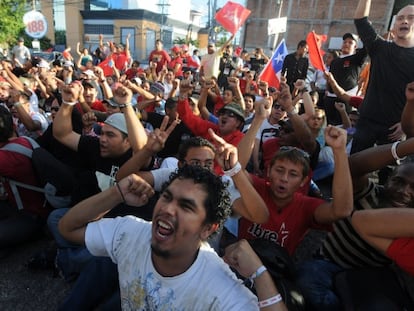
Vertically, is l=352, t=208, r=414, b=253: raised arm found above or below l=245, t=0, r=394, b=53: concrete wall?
below

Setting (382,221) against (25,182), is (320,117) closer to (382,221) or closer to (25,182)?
(382,221)

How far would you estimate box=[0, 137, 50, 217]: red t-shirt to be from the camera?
257cm

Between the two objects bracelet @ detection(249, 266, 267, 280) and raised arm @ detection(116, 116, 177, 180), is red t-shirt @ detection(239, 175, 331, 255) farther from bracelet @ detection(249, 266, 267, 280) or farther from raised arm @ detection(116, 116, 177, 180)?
raised arm @ detection(116, 116, 177, 180)

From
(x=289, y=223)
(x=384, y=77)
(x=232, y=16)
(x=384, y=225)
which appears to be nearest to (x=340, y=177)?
(x=384, y=225)

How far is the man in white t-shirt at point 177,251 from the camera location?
4.75 feet

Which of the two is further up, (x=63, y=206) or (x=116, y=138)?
(x=116, y=138)

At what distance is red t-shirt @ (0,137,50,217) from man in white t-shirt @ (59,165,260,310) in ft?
4.27

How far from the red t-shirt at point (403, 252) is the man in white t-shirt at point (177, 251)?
706mm

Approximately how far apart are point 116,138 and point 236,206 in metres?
1.20

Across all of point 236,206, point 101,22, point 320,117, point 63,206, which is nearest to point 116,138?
point 63,206

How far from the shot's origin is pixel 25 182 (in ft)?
8.91

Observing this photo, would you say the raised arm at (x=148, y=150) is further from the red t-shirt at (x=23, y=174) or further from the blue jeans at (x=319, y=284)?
the blue jeans at (x=319, y=284)

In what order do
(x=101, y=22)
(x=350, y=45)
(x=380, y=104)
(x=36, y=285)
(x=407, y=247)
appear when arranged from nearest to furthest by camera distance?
(x=407, y=247) → (x=36, y=285) → (x=380, y=104) → (x=350, y=45) → (x=101, y=22)

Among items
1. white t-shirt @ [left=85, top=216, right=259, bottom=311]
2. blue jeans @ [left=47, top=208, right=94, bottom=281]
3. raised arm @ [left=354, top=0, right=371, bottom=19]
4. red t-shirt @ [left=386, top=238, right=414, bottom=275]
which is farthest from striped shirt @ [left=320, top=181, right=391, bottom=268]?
raised arm @ [left=354, top=0, right=371, bottom=19]
